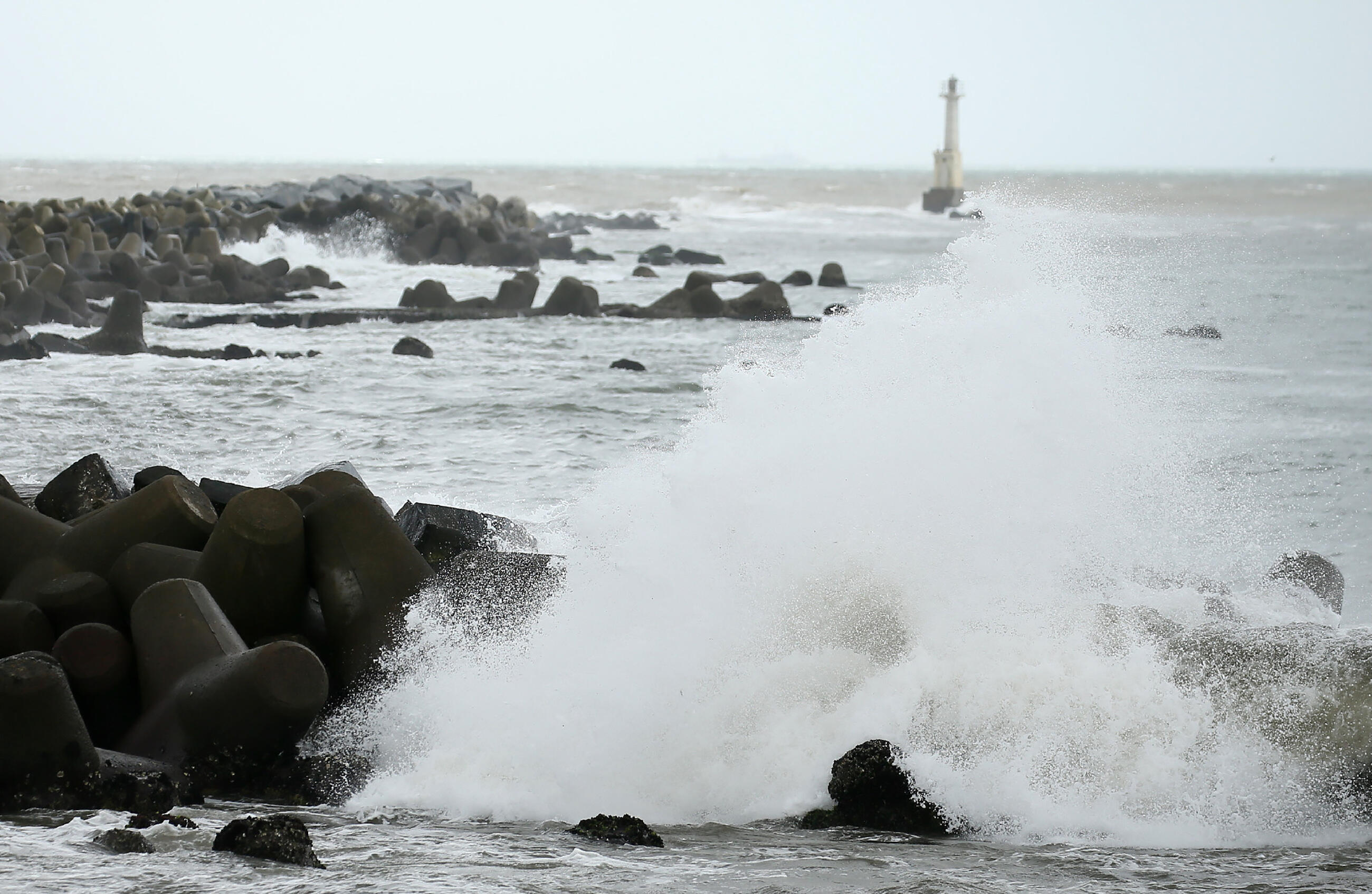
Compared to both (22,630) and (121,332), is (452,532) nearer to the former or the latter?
(22,630)

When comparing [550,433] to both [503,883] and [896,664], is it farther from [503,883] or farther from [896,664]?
[503,883]

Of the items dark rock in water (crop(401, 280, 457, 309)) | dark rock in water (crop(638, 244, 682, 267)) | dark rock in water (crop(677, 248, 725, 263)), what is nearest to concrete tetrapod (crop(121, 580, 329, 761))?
dark rock in water (crop(401, 280, 457, 309))

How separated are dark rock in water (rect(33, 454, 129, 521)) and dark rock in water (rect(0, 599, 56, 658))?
5.28ft

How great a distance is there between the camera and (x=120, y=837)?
336 cm

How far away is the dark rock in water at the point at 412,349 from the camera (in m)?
15.6

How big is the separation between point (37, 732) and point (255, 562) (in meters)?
1.21

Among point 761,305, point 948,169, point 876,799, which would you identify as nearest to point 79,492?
point 876,799

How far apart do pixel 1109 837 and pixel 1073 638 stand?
758 millimetres

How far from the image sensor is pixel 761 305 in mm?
20859

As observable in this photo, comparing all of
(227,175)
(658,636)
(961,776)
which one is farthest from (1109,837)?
(227,175)

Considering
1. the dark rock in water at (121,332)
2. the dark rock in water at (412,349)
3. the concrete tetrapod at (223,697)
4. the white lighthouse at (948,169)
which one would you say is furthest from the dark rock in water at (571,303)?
the white lighthouse at (948,169)

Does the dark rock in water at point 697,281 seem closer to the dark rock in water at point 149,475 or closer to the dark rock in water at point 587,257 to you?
the dark rock in water at point 587,257

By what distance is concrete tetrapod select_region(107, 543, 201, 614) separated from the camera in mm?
4953

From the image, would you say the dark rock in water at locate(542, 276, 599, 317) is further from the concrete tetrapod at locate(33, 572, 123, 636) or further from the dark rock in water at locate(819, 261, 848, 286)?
the concrete tetrapod at locate(33, 572, 123, 636)
